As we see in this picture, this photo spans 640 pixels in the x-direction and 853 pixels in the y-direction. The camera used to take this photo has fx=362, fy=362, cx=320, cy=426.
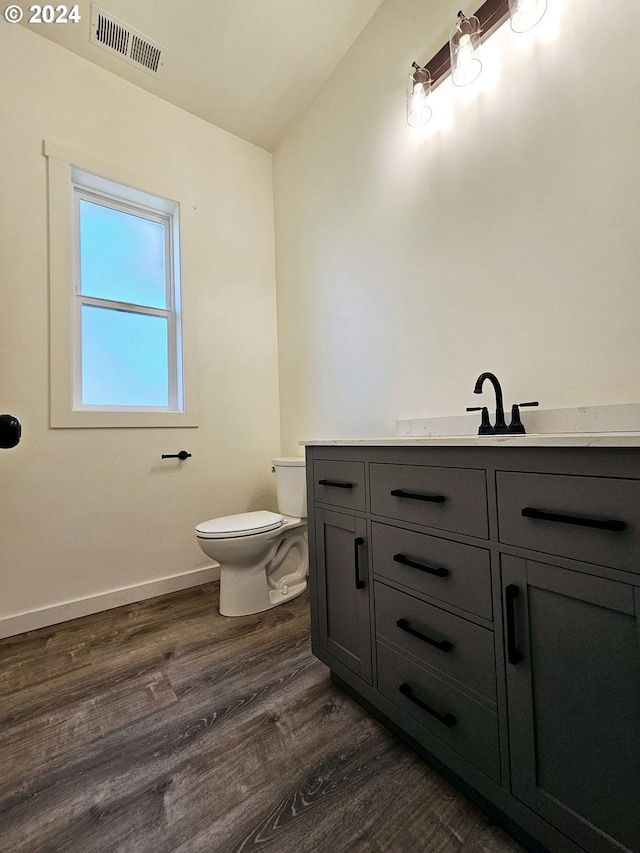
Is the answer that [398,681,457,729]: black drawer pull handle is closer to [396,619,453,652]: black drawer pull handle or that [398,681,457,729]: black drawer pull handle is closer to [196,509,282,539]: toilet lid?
[396,619,453,652]: black drawer pull handle

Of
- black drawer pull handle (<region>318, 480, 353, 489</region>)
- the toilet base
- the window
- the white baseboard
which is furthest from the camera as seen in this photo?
the window

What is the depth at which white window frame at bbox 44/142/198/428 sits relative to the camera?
1.87 metres

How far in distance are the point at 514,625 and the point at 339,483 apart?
2.01 feet

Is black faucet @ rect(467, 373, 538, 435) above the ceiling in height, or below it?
below

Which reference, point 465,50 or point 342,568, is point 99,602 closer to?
point 342,568

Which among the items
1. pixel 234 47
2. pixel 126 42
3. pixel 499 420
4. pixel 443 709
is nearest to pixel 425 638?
pixel 443 709

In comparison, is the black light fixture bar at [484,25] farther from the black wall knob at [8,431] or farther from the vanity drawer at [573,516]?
the black wall knob at [8,431]

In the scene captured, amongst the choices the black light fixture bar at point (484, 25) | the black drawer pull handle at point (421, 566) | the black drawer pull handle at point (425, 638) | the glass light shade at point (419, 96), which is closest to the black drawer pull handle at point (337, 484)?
the black drawer pull handle at point (421, 566)

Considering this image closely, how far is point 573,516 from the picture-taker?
2.16 feet

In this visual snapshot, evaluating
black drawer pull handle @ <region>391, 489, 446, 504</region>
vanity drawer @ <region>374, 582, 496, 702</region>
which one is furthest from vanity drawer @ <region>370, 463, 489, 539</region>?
vanity drawer @ <region>374, 582, 496, 702</region>

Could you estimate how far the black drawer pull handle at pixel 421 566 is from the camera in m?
0.87

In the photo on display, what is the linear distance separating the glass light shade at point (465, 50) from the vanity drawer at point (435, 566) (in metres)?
1.72

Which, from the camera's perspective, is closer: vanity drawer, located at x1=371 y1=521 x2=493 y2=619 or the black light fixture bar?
vanity drawer, located at x1=371 y1=521 x2=493 y2=619

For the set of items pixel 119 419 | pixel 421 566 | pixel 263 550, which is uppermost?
pixel 119 419
